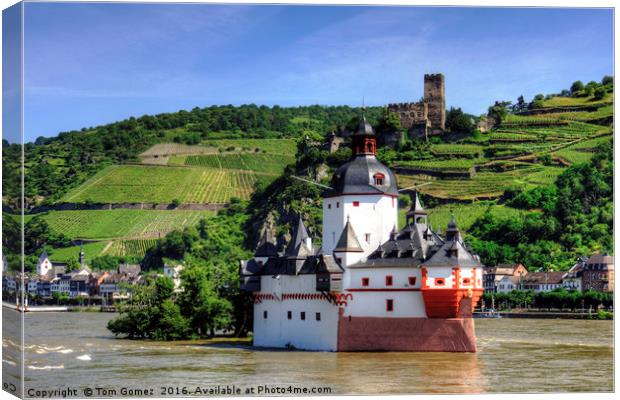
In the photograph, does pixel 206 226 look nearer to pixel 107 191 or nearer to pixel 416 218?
pixel 107 191

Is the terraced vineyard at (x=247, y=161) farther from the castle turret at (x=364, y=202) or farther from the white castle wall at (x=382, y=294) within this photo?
the white castle wall at (x=382, y=294)

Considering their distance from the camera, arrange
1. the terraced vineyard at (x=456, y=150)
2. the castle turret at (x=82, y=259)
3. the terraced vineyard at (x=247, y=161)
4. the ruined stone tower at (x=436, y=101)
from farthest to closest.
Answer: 1. the castle turret at (x=82, y=259)
2. the terraced vineyard at (x=456, y=150)
3. the ruined stone tower at (x=436, y=101)
4. the terraced vineyard at (x=247, y=161)

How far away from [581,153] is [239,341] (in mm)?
49627

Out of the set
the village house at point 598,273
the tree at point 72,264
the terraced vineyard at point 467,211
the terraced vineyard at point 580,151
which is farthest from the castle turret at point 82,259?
the village house at point 598,273

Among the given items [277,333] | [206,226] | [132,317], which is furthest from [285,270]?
[206,226]

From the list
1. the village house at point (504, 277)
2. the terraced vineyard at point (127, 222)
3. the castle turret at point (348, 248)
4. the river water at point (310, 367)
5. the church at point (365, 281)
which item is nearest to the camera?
the river water at point (310, 367)

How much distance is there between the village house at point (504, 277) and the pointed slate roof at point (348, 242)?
41671 millimetres

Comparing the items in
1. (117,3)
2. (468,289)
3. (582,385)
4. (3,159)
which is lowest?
(582,385)

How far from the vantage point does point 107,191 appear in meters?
102

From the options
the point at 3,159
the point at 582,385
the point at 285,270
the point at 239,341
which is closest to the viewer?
the point at 3,159

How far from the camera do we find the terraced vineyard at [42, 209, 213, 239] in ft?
311

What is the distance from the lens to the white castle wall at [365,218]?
3678 cm

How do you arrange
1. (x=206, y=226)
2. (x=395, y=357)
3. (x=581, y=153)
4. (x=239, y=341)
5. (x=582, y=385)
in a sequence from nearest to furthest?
(x=582, y=385) < (x=395, y=357) < (x=239, y=341) < (x=581, y=153) < (x=206, y=226)

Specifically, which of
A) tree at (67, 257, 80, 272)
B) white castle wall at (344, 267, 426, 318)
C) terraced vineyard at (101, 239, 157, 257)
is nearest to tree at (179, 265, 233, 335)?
white castle wall at (344, 267, 426, 318)
